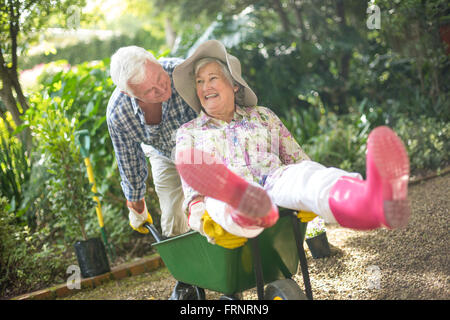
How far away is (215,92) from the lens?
1735 mm

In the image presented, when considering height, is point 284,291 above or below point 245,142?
below

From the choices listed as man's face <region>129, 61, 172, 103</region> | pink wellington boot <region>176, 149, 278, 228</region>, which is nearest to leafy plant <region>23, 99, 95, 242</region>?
man's face <region>129, 61, 172, 103</region>

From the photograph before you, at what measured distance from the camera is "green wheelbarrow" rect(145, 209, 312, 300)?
4.70 feet

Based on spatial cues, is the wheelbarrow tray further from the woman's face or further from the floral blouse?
the woman's face

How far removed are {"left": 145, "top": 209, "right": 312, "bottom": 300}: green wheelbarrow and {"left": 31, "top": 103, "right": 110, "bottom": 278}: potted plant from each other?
155cm

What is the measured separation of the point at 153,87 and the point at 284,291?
1.05 m

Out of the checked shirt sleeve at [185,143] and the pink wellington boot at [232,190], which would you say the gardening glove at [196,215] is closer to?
the checked shirt sleeve at [185,143]

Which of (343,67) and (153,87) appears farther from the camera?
(343,67)

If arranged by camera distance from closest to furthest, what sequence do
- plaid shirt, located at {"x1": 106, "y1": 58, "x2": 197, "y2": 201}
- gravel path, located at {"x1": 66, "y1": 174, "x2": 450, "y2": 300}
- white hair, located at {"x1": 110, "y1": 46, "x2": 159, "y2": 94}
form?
1. gravel path, located at {"x1": 66, "y1": 174, "x2": 450, "y2": 300}
2. white hair, located at {"x1": 110, "y1": 46, "x2": 159, "y2": 94}
3. plaid shirt, located at {"x1": 106, "y1": 58, "x2": 197, "y2": 201}

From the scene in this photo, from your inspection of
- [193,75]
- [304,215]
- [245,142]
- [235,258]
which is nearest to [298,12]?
[193,75]

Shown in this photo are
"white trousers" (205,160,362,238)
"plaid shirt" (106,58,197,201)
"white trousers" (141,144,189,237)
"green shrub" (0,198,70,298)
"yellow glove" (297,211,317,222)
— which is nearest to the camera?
"white trousers" (205,160,362,238)

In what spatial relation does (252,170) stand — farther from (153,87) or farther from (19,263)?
(19,263)
